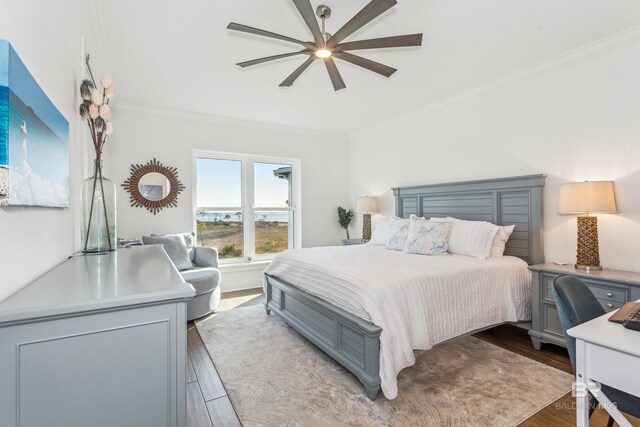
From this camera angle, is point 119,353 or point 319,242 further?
point 319,242

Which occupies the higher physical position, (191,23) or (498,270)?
(191,23)

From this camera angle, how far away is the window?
186 inches

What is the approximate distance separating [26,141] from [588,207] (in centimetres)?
347

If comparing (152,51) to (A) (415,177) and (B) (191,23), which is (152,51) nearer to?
(B) (191,23)

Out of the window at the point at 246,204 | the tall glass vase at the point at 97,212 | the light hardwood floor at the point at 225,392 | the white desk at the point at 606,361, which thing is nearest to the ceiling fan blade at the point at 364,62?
the tall glass vase at the point at 97,212

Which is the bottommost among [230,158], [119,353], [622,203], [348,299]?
[348,299]

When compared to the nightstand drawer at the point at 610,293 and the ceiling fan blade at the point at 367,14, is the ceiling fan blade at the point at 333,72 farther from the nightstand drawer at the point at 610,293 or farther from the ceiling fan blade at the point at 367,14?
the nightstand drawer at the point at 610,293

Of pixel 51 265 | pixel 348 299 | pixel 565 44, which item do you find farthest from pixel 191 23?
pixel 565 44

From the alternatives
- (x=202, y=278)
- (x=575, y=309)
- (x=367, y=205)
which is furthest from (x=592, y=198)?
(x=202, y=278)

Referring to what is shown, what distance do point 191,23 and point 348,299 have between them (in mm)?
2391

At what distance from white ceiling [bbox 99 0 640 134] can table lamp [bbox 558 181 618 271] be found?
1266 mm

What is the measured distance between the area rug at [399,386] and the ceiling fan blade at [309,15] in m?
2.41

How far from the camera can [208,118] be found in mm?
4570

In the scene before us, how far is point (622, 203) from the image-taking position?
2623 millimetres
